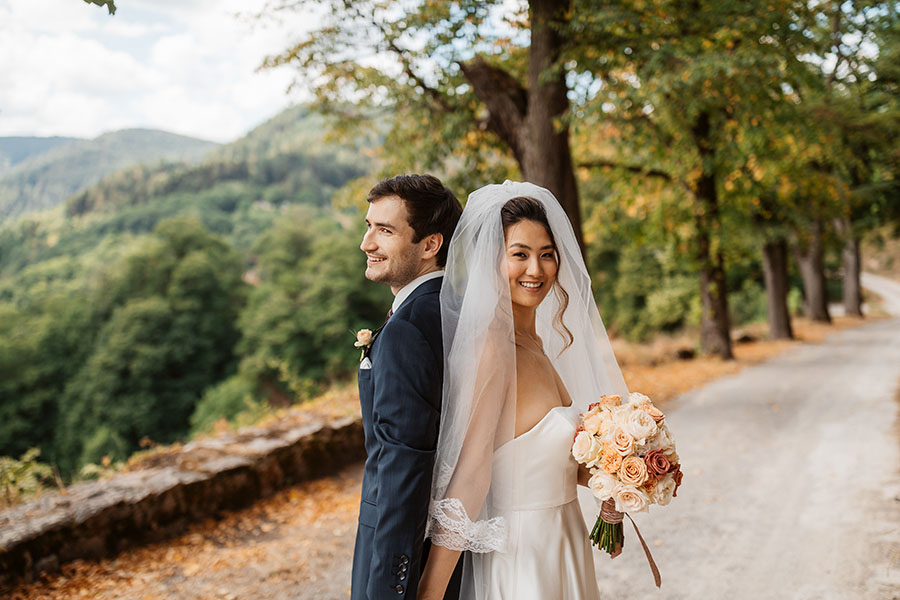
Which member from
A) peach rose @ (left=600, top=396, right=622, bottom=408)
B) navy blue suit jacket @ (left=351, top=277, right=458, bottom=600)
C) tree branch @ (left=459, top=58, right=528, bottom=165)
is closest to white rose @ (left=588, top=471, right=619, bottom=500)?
peach rose @ (left=600, top=396, right=622, bottom=408)

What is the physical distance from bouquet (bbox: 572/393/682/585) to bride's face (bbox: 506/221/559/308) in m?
0.49

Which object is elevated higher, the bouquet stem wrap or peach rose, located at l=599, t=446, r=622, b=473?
peach rose, located at l=599, t=446, r=622, b=473

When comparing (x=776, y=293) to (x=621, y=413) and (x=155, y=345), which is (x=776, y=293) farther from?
(x=155, y=345)

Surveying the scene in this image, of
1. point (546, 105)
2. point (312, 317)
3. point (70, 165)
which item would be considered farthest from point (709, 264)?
point (70, 165)

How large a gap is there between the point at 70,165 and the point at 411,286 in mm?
92354

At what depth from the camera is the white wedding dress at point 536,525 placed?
7.08 feet

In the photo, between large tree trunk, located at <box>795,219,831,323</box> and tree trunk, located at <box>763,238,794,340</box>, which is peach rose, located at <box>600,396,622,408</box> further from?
large tree trunk, located at <box>795,219,831,323</box>

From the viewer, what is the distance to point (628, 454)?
2.06 metres

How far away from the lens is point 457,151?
1030 centimetres

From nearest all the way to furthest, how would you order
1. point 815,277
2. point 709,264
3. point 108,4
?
point 108,4 → point 709,264 → point 815,277

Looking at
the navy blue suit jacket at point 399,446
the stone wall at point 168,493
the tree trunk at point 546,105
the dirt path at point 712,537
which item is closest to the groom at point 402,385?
the navy blue suit jacket at point 399,446

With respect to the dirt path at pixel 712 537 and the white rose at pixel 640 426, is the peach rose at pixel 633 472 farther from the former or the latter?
the dirt path at pixel 712 537

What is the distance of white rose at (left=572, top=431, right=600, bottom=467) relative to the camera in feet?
6.82

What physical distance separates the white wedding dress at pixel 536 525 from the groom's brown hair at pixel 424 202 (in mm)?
740
